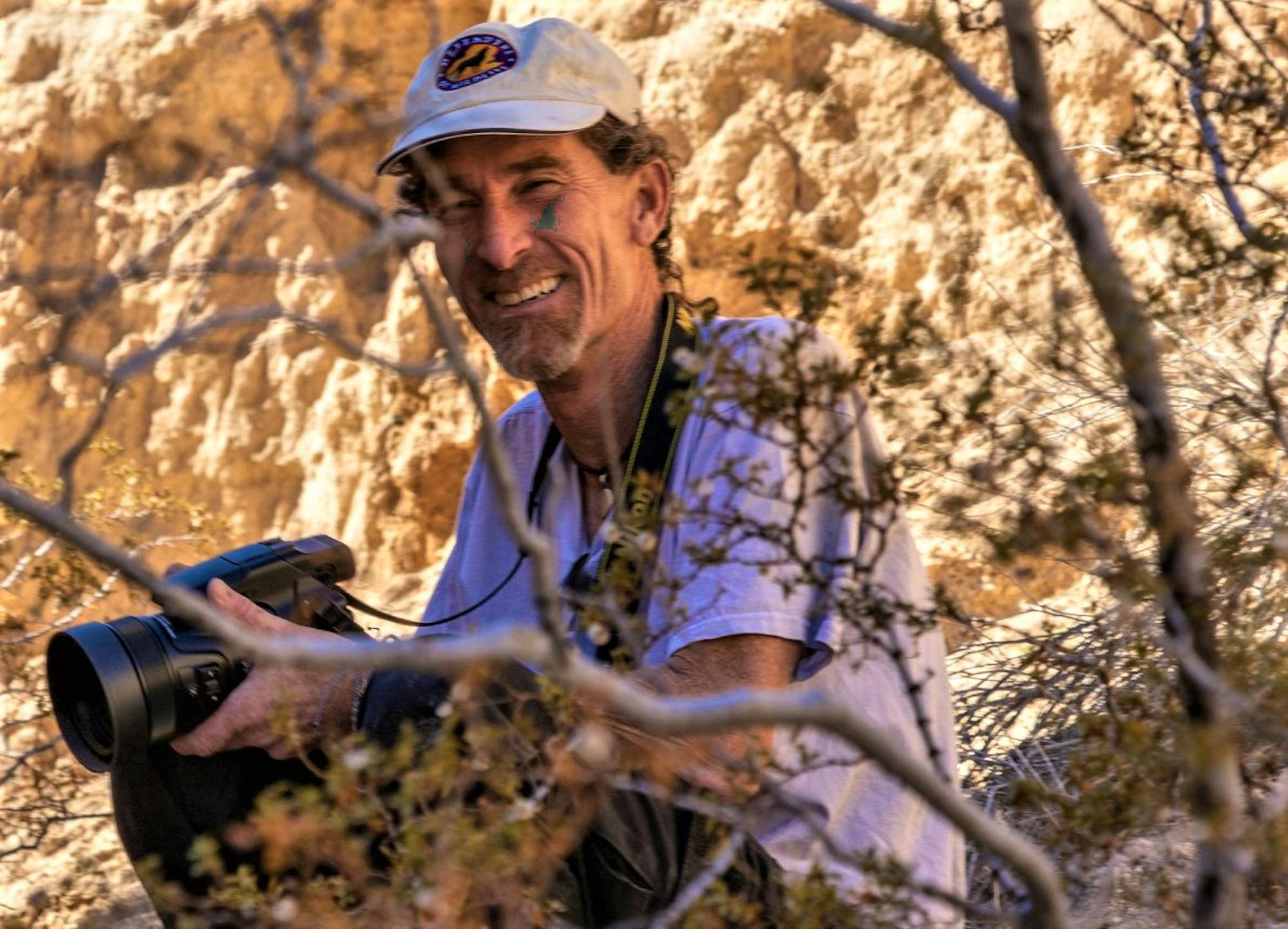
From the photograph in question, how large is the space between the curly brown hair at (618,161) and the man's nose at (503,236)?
0.11 meters

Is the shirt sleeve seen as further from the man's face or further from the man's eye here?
the man's eye

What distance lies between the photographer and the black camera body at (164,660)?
68.9 inches

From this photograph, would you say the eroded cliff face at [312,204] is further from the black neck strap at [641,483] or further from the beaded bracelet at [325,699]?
the beaded bracelet at [325,699]

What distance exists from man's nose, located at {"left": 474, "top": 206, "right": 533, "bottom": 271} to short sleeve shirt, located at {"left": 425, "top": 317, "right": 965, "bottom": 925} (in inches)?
12.2

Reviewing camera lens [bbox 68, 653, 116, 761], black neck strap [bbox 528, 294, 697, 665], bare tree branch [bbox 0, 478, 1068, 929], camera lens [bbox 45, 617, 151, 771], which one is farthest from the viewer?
camera lens [bbox 68, 653, 116, 761]

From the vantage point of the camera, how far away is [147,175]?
5266mm

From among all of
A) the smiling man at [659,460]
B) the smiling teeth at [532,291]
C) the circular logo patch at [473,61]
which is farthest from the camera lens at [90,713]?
the circular logo patch at [473,61]

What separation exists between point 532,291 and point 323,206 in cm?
319

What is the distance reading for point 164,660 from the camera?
1768 mm

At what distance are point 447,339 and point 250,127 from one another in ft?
14.5

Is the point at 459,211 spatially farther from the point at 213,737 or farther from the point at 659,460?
the point at 213,737

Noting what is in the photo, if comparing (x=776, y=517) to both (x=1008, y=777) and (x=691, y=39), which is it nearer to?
(x=1008, y=777)

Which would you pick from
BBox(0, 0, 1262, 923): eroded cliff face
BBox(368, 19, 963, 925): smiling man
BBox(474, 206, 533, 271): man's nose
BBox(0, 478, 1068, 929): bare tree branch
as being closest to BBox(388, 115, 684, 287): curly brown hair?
BBox(368, 19, 963, 925): smiling man

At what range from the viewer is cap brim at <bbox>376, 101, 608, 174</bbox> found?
2.01 metres
